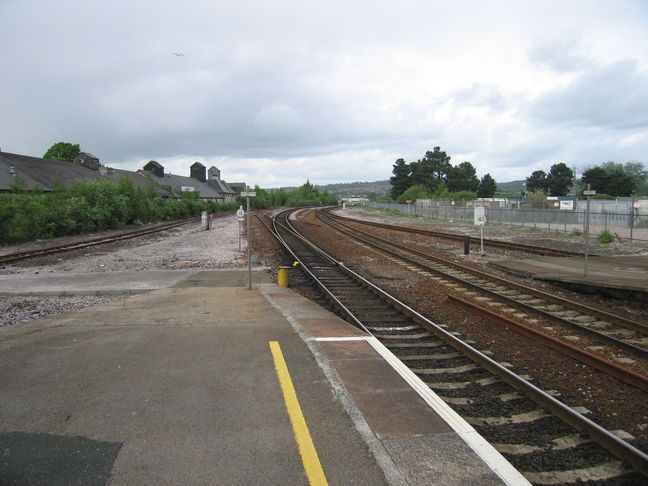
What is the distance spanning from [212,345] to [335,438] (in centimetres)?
286

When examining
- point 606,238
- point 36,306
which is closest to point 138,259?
point 36,306

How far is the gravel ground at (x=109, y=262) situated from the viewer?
30.1 ft

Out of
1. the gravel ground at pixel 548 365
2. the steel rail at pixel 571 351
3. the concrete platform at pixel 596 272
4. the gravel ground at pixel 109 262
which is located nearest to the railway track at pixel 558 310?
the steel rail at pixel 571 351

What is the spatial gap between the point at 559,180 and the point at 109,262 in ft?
412

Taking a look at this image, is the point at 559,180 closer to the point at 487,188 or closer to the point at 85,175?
the point at 487,188

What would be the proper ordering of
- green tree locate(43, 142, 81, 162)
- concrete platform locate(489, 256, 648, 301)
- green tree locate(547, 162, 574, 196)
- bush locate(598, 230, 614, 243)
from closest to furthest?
concrete platform locate(489, 256, 648, 301)
bush locate(598, 230, 614, 243)
green tree locate(43, 142, 81, 162)
green tree locate(547, 162, 574, 196)

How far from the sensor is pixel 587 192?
10.6 metres

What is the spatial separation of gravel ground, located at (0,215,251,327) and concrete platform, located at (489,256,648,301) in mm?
9376

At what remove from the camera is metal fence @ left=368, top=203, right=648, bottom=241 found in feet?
86.7

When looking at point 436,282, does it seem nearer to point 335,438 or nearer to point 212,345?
point 212,345

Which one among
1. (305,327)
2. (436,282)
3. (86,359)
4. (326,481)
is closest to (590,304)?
(436,282)

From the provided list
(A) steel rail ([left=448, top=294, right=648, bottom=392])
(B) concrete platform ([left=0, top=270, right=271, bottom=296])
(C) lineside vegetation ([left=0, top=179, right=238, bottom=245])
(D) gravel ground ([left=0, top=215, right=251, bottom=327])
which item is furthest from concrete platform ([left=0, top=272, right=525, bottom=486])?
(C) lineside vegetation ([left=0, top=179, right=238, bottom=245])

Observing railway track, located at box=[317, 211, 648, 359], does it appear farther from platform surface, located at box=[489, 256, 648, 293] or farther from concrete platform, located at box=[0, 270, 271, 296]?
concrete platform, located at box=[0, 270, 271, 296]

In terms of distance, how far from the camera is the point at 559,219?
30.2m
